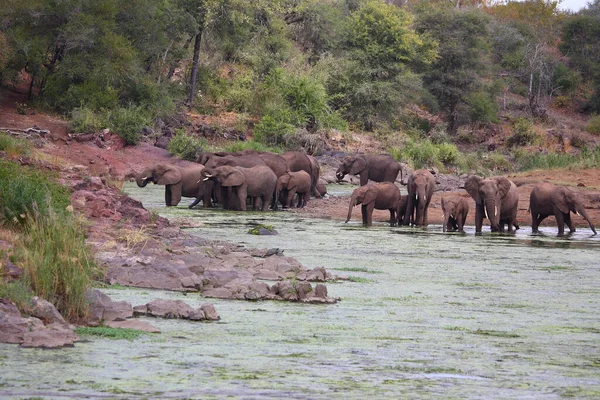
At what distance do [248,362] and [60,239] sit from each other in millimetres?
2907

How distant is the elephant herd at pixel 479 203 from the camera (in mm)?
24422

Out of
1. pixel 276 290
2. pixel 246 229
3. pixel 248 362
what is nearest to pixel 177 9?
pixel 246 229

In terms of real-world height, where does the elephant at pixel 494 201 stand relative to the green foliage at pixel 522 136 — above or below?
below

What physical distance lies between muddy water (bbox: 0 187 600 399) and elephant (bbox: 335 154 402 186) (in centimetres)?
2109

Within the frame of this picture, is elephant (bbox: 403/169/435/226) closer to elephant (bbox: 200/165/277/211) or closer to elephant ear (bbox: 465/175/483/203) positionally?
elephant ear (bbox: 465/175/483/203)

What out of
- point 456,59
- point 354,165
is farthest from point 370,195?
point 456,59

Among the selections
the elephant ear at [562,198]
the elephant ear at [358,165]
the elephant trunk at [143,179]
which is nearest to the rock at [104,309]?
the elephant ear at [562,198]

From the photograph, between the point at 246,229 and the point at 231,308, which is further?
the point at 246,229

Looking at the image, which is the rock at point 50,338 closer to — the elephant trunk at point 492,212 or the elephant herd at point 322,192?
the elephant herd at point 322,192

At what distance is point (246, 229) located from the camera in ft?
70.1

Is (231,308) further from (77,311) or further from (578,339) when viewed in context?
(578,339)

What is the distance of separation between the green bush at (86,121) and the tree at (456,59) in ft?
91.8

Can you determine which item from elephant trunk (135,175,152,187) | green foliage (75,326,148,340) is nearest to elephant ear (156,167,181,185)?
elephant trunk (135,175,152,187)

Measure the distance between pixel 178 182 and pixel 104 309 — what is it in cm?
1788
